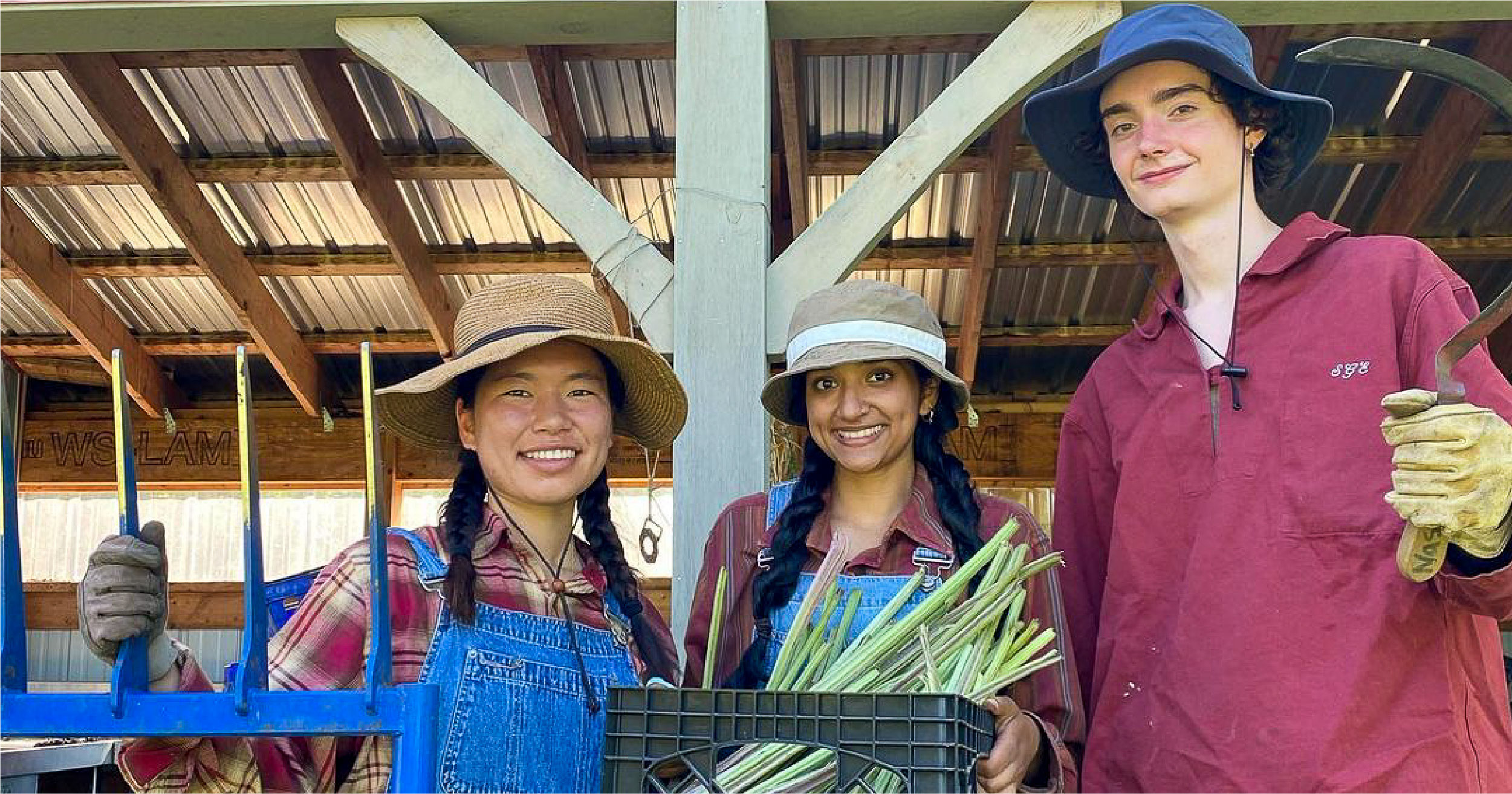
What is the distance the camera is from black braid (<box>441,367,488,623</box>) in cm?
198

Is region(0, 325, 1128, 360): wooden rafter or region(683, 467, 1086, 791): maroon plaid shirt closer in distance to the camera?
region(683, 467, 1086, 791): maroon plaid shirt

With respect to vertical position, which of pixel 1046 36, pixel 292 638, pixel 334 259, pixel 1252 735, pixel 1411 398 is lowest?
pixel 1252 735

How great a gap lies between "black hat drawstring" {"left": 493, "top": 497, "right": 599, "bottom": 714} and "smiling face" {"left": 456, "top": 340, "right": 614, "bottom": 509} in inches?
1.5

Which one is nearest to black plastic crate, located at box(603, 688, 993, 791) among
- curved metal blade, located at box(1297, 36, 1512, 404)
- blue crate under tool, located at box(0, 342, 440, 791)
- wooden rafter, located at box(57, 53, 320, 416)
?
blue crate under tool, located at box(0, 342, 440, 791)

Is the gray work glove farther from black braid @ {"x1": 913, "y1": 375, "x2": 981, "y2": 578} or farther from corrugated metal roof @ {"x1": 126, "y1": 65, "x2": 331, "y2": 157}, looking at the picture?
corrugated metal roof @ {"x1": 126, "y1": 65, "x2": 331, "y2": 157}

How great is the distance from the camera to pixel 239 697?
1587 mm

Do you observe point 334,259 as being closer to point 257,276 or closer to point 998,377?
point 257,276

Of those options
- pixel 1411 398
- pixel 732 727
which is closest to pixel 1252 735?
pixel 1411 398

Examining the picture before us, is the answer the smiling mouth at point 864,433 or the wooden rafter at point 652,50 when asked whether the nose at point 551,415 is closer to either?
the smiling mouth at point 864,433

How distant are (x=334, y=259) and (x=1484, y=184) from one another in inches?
202

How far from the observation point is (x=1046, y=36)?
10.3 ft

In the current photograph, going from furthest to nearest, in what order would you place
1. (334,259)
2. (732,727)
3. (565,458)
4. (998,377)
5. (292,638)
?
(998,377) < (334,259) < (565,458) < (292,638) < (732,727)

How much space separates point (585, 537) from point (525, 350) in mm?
375

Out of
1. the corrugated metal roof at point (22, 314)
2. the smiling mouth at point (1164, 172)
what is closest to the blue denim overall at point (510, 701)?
the smiling mouth at point (1164, 172)
